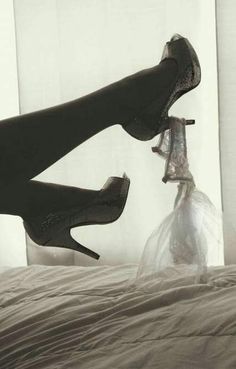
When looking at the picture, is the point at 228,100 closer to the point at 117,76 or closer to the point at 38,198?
the point at 117,76

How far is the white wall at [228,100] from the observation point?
1714 mm

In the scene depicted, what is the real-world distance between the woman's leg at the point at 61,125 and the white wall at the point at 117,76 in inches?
30.4

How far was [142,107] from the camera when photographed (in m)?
1.03

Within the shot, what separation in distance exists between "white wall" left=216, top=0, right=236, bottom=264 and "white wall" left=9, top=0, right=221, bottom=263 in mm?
25

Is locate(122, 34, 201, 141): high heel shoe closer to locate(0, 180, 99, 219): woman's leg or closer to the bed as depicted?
locate(0, 180, 99, 219): woman's leg

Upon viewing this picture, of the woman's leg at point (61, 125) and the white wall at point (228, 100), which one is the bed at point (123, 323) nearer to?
the woman's leg at point (61, 125)

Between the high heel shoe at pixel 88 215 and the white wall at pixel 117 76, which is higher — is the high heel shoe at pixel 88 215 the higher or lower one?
the lower one

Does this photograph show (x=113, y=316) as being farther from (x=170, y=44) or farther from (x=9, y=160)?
(x=170, y=44)

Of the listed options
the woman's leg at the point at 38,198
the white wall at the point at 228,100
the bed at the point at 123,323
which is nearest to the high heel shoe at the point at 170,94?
the woman's leg at the point at 38,198

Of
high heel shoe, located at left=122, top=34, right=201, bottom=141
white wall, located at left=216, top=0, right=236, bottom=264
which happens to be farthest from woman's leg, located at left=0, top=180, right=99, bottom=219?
white wall, located at left=216, top=0, right=236, bottom=264

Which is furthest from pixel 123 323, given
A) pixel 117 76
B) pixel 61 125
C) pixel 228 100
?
pixel 117 76

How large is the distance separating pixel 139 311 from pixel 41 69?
44.7 inches

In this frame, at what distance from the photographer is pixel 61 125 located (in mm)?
972

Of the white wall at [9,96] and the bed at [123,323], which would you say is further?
the white wall at [9,96]
